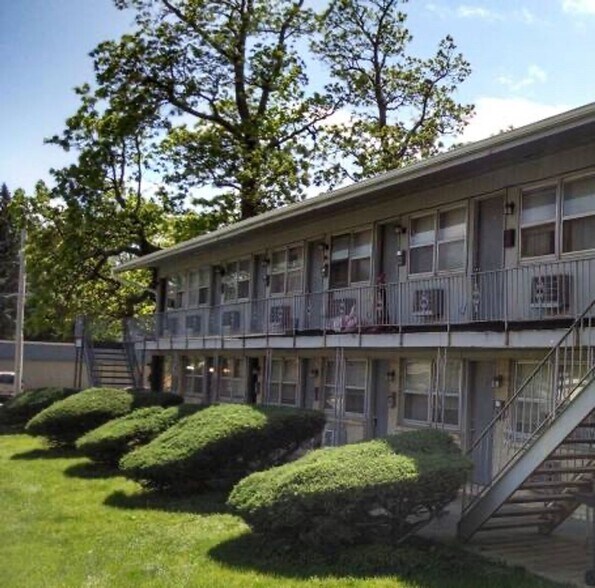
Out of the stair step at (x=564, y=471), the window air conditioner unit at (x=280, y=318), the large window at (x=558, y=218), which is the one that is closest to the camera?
the stair step at (x=564, y=471)

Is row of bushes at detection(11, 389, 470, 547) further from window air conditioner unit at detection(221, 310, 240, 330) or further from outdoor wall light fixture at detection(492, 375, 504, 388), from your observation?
window air conditioner unit at detection(221, 310, 240, 330)

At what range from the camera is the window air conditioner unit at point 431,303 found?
13375 mm

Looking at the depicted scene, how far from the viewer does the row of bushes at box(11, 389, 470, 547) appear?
26.5ft

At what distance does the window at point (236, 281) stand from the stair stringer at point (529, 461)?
41.9ft

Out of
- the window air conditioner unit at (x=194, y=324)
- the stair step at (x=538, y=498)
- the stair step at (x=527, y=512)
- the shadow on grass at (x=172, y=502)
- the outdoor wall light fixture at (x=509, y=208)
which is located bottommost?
the shadow on grass at (x=172, y=502)

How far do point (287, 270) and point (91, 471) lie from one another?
6.79m

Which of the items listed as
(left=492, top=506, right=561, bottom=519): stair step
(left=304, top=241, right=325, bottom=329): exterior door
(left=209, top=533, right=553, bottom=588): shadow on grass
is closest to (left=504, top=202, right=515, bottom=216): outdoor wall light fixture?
(left=492, top=506, right=561, bottom=519): stair step

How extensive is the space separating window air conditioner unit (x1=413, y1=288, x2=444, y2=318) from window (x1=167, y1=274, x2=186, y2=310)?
13362 mm

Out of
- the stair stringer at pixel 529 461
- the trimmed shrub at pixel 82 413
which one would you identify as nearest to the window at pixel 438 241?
the stair stringer at pixel 529 461

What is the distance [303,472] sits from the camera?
329 inches

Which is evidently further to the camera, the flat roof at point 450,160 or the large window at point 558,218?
the large window at point 558,218

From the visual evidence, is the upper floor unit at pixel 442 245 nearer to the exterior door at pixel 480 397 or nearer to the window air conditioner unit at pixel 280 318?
the window air conditioner unit at pixel 280 318

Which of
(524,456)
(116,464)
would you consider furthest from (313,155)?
Result: (524,456)

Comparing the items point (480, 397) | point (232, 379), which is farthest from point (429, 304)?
point (232, 379)
